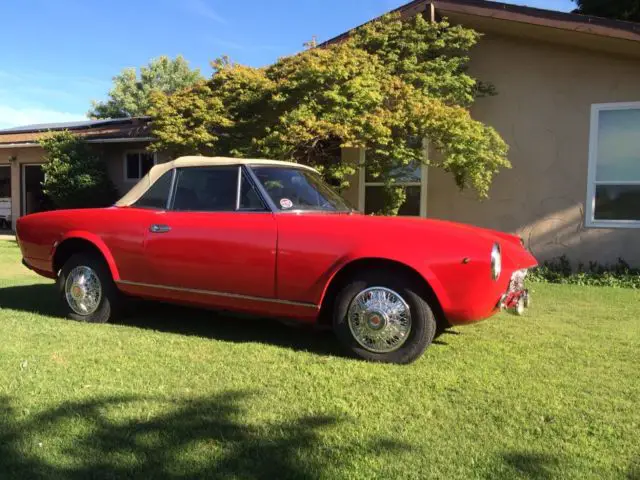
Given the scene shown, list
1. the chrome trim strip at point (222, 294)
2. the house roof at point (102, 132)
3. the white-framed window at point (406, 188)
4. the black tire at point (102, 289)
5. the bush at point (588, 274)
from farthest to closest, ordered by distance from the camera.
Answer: the house roof at point (102, 132) → the white-framed window at point (406, 188) → the bush at point (588, 274) → the black tire at point (102, 289) → the chrome trim strip at point (222, 294)

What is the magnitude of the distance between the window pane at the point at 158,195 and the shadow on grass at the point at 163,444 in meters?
2.23

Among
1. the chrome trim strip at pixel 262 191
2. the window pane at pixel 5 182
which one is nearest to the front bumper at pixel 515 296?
the chrome trim strip at pixel 262 191

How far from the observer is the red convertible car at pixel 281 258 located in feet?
13.4

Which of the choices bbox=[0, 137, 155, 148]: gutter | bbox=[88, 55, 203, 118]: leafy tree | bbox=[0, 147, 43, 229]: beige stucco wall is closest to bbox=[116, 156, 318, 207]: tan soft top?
bbox=[0, 137, 155, 148]: gutter

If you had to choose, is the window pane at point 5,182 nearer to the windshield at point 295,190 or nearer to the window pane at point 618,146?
the windshield at point 295,190

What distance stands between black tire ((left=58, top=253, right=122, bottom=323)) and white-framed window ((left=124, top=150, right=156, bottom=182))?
9.94m

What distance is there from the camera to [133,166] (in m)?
15.4

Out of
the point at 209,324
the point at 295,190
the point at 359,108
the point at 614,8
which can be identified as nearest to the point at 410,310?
the point at 295,190

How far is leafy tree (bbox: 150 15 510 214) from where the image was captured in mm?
8641

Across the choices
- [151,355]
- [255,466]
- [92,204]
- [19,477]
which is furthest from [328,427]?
[92,204]

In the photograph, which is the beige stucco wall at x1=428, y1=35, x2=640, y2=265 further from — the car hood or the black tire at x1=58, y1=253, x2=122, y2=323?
the black tire at x1=58, y1=253, x2=122, y2=323

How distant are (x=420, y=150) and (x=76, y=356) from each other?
644 cm

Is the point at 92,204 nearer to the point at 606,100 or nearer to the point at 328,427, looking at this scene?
the point at 606,100

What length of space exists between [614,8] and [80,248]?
15.8 metres
